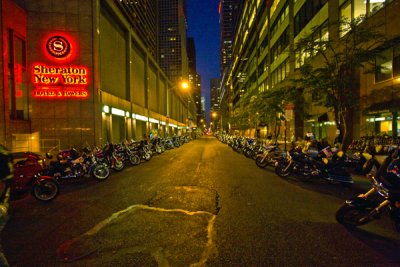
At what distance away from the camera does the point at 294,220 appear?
17.3ft

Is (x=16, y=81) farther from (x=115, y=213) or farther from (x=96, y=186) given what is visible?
(x=115, y=213)

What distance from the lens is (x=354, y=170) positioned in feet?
36.0

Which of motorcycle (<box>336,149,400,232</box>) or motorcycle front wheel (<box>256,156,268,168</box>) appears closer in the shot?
motorcycle (<box>336,149,400,232</box>)

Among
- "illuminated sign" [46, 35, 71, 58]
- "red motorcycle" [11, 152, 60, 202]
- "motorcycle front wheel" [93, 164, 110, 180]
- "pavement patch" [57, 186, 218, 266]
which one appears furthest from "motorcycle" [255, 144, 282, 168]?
"illuminated sign" [46, 35, 71, 58]

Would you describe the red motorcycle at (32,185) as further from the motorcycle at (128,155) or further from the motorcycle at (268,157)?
the motorcycle at (268,157)

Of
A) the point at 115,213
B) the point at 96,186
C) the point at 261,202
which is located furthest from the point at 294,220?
the point at 96,186

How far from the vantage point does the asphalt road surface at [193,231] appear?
371cm

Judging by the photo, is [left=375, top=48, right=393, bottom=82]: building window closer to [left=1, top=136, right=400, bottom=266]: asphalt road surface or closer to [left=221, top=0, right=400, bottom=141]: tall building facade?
[left=221, top=0, right=400, bottom=141]: tall building facade

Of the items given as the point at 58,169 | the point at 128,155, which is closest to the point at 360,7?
the point at 128,155

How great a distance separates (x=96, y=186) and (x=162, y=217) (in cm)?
444

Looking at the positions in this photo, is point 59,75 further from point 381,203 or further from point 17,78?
point 381,203

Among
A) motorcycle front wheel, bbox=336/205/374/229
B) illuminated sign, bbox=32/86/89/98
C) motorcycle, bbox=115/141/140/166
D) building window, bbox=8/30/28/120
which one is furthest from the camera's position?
illuminated sign, bbox=32/86/89/98

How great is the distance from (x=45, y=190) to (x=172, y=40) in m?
171

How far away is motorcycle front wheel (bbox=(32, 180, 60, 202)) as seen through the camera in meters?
7.11
